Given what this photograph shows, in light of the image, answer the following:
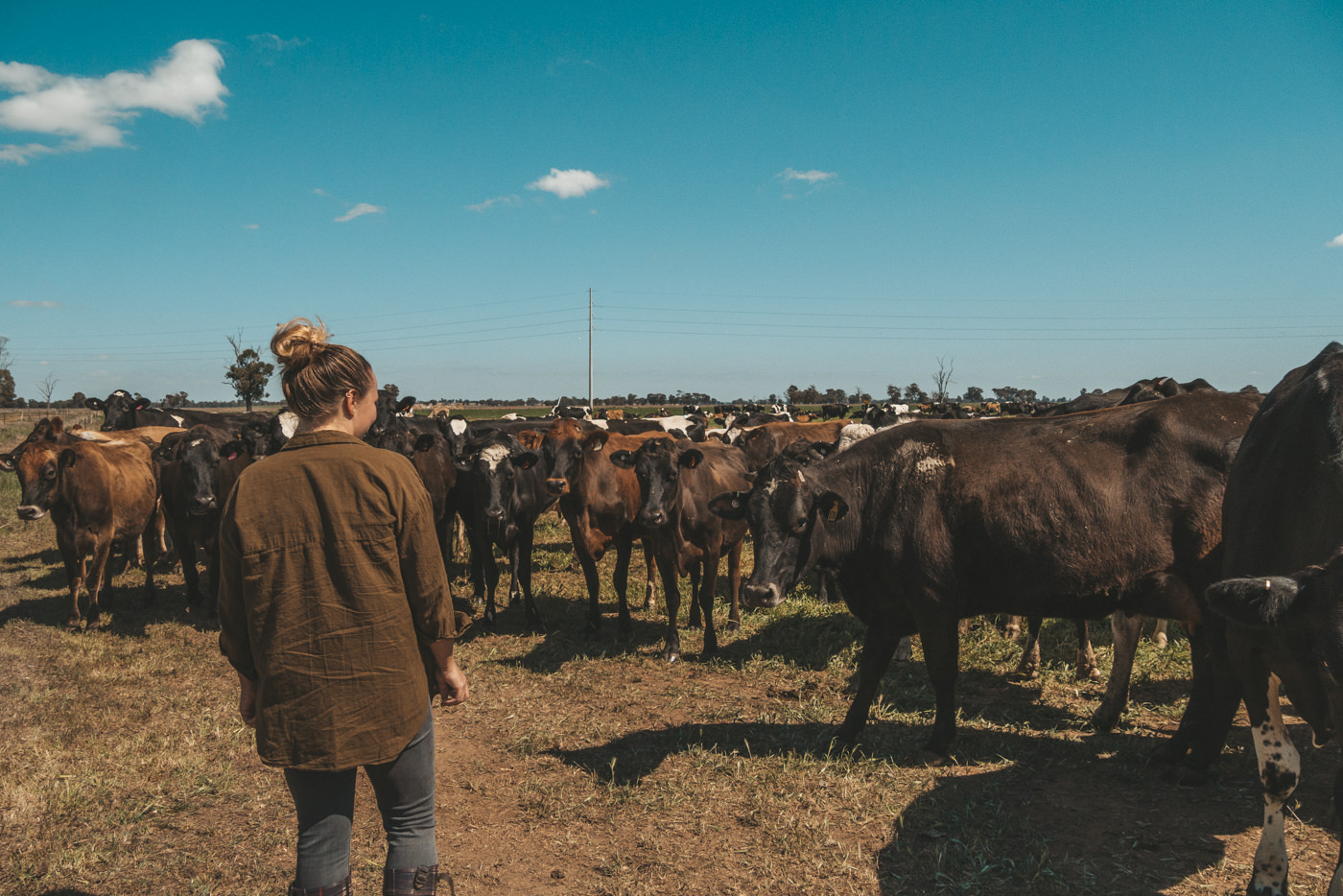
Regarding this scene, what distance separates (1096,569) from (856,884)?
245 centimetres

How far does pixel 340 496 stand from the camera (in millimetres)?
2295

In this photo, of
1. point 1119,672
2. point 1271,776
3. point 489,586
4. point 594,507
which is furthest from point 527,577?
point 1271,776

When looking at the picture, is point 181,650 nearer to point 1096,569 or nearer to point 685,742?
point 685,742

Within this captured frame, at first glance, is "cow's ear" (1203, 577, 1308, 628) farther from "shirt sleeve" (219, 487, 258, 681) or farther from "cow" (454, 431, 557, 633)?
"cow" (454, 431, 557, 633)

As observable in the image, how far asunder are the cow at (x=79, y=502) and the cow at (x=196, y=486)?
43 centimetres

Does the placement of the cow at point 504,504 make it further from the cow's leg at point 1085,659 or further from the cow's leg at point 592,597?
the cow's leg at point 1085,659

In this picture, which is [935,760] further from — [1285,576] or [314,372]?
[314,372]

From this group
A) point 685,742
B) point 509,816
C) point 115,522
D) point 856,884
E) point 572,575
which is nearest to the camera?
point 856,884

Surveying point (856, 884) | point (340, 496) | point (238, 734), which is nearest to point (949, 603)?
point (856, 884)

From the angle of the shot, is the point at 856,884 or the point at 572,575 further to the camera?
the point at 572,575

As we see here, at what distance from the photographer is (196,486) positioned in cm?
882

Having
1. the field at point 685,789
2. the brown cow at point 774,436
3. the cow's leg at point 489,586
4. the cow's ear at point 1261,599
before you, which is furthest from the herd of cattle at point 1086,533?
the brown cow at point 774,436

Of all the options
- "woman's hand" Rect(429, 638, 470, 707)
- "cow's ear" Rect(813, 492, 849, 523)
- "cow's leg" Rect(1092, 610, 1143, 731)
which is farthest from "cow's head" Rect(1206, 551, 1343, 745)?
"cow's leg" Rect(1092, 610, 1143, 731)

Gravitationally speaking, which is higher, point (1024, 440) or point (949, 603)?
point (1024, 440)
